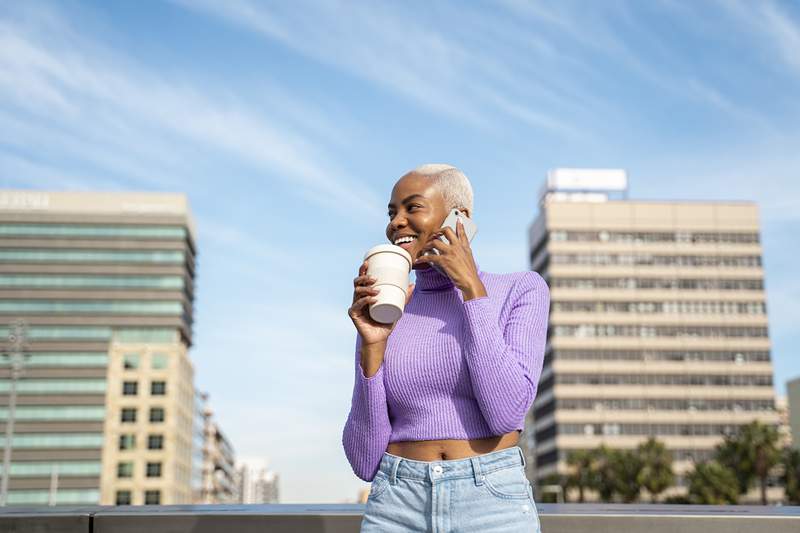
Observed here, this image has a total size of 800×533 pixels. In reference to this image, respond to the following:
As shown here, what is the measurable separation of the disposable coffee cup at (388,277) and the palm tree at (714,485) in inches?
2539

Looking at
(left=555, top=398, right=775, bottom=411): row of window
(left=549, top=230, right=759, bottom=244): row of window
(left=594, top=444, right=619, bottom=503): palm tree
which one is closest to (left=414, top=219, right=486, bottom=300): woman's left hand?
(left=594, top=444, right=619, bottom=503): palm tree

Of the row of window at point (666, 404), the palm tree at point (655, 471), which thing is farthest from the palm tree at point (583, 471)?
the row of window at point (666, 404)

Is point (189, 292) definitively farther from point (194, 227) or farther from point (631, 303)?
point (631, 303)

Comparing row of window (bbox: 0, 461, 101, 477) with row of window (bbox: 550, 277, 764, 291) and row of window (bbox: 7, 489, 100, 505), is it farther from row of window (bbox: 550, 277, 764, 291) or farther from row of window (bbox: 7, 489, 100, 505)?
row of window (bbox: 550, 277, 764, 291)

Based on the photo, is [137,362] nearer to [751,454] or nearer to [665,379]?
[665,379]

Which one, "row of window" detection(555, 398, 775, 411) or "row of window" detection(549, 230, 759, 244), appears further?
"row of window" detection(549, 230, 759, 244)

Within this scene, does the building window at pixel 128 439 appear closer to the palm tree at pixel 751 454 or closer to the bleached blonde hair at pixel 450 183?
the palm tree at pixel 751 454

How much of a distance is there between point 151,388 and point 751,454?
241 feet

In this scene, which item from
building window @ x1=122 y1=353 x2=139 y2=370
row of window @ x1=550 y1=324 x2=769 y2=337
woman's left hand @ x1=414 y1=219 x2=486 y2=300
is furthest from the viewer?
building window @ x1=122 y1=353 x2=139 y2=370

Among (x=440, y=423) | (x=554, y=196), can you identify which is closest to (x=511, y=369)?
(x=440, y=423)

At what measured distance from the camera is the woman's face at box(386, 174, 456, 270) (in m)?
2.90

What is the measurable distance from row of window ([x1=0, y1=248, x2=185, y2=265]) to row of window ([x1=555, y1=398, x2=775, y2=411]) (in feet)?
179

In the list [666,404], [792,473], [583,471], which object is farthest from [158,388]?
[792,473]

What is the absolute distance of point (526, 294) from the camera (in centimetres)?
284
